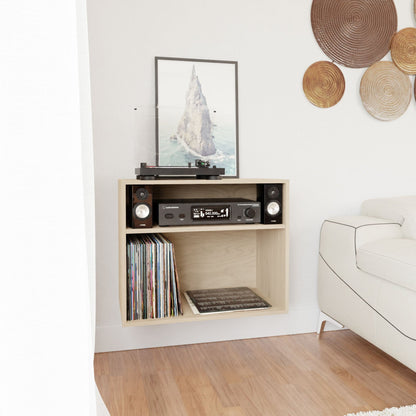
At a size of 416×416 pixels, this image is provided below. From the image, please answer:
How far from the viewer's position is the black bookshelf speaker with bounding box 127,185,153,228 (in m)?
1.87

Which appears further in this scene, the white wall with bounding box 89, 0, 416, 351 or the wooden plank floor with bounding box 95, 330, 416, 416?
the white wall with bounding box 89, 0, 416, 351

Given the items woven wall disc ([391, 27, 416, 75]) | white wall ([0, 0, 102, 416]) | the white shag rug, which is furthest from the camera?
woven wall disc ([391, 27, 416, 75])

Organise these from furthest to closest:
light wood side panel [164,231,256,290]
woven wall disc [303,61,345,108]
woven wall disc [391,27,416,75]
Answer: woven wall disc [391,27,416,75] < woven wall disc [303,61,345,108] < light wood side panel [164,231,256,290]

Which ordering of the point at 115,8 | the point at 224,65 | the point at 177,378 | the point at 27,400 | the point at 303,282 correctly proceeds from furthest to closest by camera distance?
the point at 303,282
the point at 224,65
the point at 115,8
the point at 177,378
the point at 27,400

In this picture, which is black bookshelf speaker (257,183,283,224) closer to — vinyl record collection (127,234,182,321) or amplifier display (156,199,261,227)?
amplifier display (156,199,261,227)

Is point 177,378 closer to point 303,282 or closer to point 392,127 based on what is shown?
point 303,282

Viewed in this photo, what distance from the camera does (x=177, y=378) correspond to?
6.10 feet

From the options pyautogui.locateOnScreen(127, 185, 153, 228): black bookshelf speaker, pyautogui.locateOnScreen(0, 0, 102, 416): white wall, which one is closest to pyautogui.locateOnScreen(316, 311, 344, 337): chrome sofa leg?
pyautogui.locateOnScreen(127, 185, 153, 228): black bookshelf speaker

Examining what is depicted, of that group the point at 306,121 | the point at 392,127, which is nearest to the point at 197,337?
the point at 306,121

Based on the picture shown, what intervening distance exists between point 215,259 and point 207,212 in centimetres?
44

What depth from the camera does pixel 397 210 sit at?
2176 mm

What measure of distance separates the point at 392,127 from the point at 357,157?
0.29 metres

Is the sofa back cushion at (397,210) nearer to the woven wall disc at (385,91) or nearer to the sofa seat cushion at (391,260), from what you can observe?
the sofa seat cushion at (391,260)

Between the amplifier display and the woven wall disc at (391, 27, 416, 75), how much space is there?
1.30m
